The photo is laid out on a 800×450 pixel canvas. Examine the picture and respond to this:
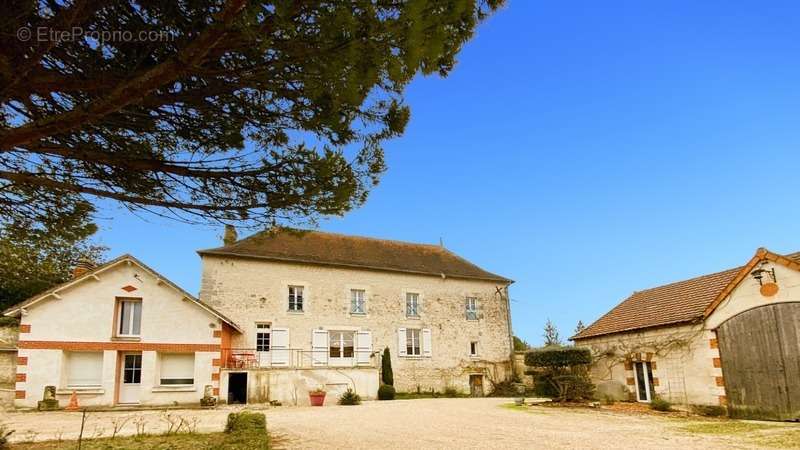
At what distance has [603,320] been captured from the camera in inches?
656

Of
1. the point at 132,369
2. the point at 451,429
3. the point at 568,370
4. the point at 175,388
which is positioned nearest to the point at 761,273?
the point at 568,370

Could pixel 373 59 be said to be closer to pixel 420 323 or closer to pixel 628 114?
pixel 628 114

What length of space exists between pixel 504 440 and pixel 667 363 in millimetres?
7129

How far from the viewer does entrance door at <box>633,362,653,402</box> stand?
13.9 meters

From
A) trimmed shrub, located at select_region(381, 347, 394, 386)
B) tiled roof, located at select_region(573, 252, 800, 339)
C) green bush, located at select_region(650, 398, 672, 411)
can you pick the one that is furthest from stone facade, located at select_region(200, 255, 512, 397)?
green bush, located at select_region(650, 398, 672, 411)

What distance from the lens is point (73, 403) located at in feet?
51.2

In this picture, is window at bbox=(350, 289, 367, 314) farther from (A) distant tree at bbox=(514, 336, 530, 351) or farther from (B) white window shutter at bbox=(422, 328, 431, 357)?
(A) distant tree at bbox=(514, 336, 530, 351)

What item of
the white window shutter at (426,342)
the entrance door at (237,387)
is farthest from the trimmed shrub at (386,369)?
the entrance door at (237,387)

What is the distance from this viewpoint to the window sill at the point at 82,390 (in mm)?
15852

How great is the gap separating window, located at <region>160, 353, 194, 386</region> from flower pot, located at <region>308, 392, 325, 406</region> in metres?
4.05

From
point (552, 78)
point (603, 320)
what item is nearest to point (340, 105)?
point (552, 78)

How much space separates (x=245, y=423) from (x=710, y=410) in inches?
405

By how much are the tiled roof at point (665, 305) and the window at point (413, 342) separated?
7969 mm

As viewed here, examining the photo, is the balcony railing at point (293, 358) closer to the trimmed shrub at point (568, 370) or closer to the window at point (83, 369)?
the window at point (83, 369)
